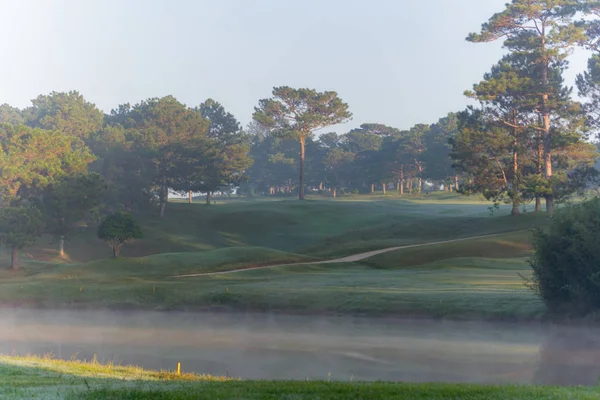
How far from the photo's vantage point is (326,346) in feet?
76.3

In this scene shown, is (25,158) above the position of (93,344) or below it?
above

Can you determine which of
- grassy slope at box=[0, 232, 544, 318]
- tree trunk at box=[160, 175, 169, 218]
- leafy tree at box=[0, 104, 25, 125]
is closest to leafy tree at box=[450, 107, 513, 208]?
grassy slope at box=[0, 232, 544, 318]

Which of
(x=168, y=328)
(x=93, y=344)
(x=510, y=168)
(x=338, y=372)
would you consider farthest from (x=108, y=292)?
(x=510, y=168)

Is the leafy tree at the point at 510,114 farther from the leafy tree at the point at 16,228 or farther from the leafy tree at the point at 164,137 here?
the leafy tree at the point at 16,228

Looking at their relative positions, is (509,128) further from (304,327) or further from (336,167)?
(336,167)

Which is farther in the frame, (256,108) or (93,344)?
(256,108)

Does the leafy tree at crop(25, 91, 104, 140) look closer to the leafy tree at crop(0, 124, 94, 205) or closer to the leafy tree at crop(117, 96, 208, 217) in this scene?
the leafy tree at crop(117, 96, 208, 217)

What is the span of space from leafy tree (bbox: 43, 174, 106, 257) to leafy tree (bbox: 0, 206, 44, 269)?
5.26 m

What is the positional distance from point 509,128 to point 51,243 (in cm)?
4631

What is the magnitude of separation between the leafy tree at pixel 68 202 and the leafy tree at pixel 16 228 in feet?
17.2

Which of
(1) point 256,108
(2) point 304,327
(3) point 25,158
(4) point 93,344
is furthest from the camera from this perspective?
(1) point 256,108

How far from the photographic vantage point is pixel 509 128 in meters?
70.0

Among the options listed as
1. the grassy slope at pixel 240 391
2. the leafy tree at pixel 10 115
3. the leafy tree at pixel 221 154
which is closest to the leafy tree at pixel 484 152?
the leafy tree at pixel 221 154

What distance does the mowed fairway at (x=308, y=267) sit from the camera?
30.5 meters
